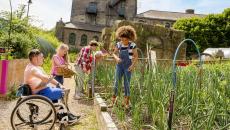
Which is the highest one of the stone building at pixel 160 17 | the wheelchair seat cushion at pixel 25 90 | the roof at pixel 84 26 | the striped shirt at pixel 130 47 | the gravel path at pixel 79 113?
the stone building at pixel 160 17

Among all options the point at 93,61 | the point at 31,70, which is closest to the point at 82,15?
the point at 93,61

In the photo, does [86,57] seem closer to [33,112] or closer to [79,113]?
[79,113]

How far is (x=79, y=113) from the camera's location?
6848 millimetres

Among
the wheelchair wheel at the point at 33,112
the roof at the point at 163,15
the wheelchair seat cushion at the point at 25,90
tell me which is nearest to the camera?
the wheelchair wheel at the point at 33,112

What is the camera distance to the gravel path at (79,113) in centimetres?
570

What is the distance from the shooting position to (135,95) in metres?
5.04

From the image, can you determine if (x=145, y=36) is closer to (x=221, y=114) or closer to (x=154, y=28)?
(x=154, y=28)

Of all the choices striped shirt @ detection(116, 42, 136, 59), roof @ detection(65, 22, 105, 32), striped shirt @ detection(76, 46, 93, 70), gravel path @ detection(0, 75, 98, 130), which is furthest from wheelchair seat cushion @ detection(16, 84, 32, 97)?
roof @ detection(65, 22, 105, 32)

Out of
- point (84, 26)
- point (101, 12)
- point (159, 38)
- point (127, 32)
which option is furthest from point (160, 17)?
point (127, 32)

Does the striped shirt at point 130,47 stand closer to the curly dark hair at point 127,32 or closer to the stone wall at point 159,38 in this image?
the curly dark hair at point 127,32

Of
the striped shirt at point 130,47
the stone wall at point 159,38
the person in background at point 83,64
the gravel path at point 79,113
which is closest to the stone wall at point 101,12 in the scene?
the stone wall at point 159,38

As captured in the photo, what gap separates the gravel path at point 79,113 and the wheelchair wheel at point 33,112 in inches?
14.8

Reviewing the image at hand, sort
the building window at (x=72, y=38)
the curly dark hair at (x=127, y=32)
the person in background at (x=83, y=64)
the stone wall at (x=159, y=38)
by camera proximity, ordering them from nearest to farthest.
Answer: the curly dark hair at (x=127, y=32)
the person in background at (x=83, y=64)
the stone wall at (x=159, y=38)
the building window at (x=72, y=38)

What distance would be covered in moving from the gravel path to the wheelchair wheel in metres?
0.38
